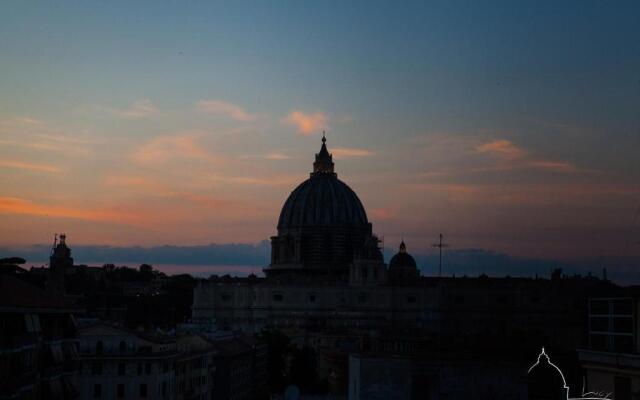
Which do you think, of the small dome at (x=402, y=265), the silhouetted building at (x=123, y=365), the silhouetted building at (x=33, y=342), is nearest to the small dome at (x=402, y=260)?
the small dome at (x=402, y=265)

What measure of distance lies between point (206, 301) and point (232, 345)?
197ft

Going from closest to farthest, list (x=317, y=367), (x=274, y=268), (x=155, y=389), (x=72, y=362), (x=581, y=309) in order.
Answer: (x=72, y=362) → (x=155, y=389) → (x=317, y=367) → (x=581, y=309) → (x=274, y=268)

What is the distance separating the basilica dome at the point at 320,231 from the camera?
156 m

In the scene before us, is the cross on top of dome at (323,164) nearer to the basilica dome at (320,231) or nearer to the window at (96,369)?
the basilica dome at (320,231)

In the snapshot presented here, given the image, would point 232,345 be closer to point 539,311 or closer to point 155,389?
point 155,389

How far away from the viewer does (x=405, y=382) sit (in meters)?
42.6

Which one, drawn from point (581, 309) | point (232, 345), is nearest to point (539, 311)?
point (581, 309)

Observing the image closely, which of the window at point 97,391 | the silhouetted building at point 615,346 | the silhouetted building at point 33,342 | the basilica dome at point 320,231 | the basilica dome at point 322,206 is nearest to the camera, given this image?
the silhouetted building at point 33,342

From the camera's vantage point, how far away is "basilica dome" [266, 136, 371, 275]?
156 meters

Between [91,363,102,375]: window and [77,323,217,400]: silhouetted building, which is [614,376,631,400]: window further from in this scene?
[91,363,102,375]: window

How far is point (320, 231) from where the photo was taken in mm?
156000

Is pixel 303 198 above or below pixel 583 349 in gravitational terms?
above

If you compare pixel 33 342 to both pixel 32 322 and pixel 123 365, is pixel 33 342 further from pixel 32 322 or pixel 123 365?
pixel 123 365

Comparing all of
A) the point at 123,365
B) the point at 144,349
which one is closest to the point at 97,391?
the point at 123,365
